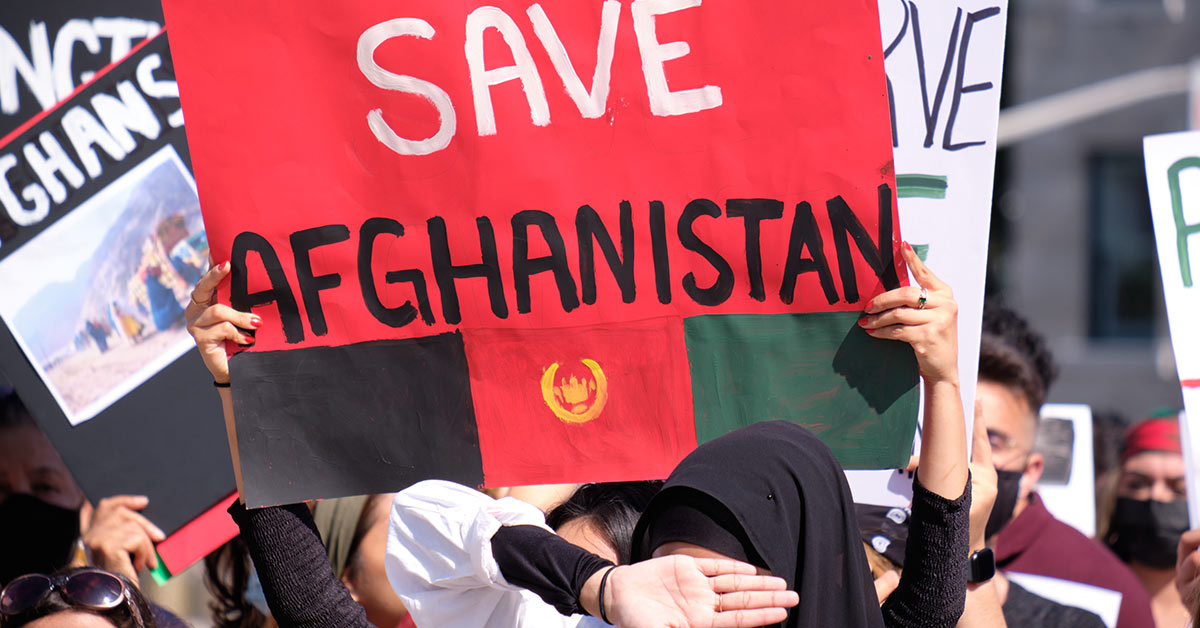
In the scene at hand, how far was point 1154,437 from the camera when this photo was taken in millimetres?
3662

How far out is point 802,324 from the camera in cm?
192

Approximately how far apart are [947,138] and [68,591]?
179 centimetres

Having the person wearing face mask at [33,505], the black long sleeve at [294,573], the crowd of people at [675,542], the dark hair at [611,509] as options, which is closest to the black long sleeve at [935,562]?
the crowd of people at [675,542]

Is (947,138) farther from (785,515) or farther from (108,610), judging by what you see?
(108,610)

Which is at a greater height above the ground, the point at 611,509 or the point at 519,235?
the point at 519,235

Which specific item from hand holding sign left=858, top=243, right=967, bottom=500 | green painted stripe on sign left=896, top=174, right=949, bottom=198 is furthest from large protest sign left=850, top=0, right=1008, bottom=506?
hand holding sign left=858, top=243, right=967, bottom=500

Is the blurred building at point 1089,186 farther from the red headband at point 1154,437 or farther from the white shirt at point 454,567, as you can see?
the white shirt at point 454,567

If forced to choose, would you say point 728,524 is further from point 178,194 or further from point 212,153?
point 178,194

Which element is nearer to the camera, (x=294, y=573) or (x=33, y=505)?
(x=294, y=573)

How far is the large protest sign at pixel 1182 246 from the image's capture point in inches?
88.5

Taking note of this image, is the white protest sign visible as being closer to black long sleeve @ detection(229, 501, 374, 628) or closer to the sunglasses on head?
black long sleeve @ detection(229, 501, 374, 628)

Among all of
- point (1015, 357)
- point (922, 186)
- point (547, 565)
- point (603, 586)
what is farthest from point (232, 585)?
point (1015, 357)

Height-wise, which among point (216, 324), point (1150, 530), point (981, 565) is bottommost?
point (1150, 530)

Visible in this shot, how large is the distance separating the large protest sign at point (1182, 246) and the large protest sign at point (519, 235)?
30.5 inches
